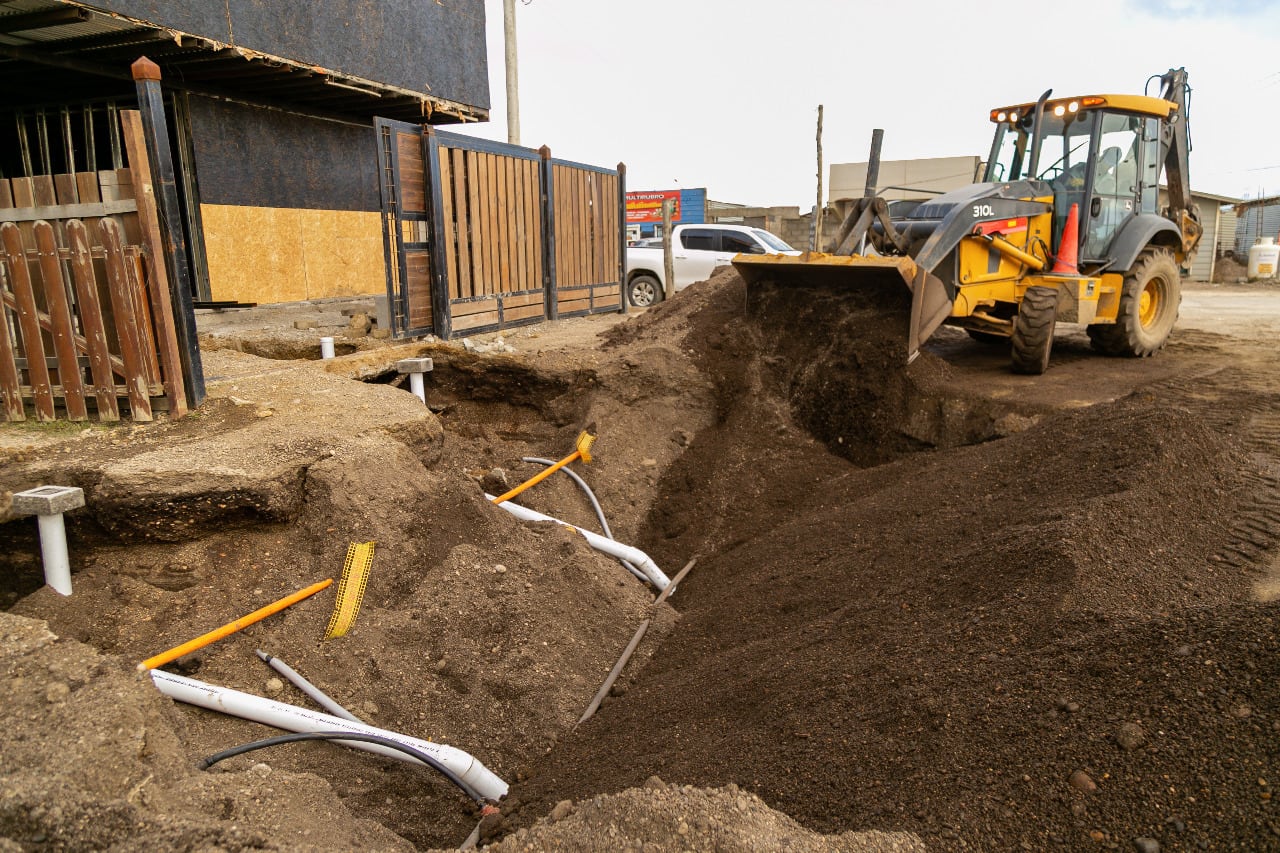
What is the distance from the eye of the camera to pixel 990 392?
7191mm

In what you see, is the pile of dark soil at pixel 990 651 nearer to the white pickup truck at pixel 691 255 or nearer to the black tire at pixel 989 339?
the black tire at pixel 989 339

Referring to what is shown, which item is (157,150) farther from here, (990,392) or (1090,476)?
(990,392)

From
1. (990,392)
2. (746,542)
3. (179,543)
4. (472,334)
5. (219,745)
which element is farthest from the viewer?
(472,334)

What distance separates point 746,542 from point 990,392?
2840mm

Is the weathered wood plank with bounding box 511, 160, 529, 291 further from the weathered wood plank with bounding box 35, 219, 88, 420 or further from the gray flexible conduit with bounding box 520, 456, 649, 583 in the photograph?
the weathered wood plank with bounding box 35, 219, 88, 420

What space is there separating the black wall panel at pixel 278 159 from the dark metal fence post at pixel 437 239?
1.31 m

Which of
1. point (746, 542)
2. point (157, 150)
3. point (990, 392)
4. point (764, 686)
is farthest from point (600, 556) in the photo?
point (990, 392)

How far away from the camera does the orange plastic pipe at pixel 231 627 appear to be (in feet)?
10.9

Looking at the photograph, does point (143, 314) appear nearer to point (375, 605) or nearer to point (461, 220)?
point (375, 605)

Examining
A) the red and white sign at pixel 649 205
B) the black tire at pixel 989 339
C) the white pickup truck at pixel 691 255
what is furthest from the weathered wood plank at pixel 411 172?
the red and white sign at pixel 649 205

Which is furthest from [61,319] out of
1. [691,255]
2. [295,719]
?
[691,255]

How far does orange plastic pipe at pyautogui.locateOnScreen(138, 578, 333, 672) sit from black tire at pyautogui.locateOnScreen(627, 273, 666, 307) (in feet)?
36.7

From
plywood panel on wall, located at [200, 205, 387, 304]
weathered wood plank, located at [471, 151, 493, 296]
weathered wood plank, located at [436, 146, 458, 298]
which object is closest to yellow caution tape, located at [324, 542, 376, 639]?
weathered wood plank, located at [436, 146, 458, 298]

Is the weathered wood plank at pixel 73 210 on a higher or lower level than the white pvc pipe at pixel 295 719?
higher
